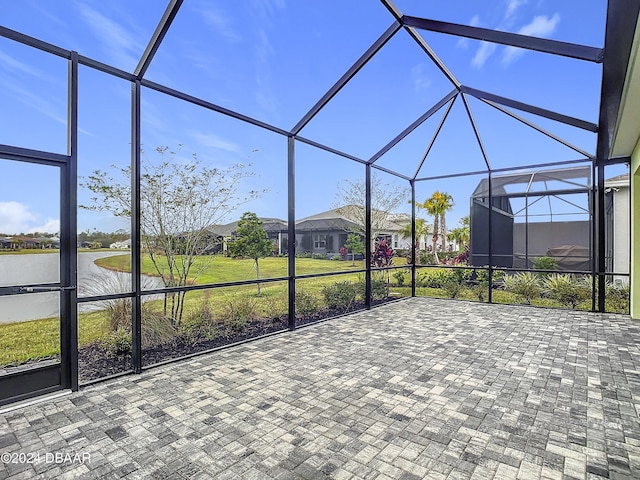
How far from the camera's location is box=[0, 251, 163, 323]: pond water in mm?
2947

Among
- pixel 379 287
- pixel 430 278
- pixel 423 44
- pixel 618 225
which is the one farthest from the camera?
pixel 430 278

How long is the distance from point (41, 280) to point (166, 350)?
156cm

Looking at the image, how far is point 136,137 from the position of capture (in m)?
3.61

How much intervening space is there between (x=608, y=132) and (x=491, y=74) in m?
1.75

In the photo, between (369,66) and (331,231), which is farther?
(331,231)

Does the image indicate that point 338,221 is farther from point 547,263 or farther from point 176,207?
point 547,263

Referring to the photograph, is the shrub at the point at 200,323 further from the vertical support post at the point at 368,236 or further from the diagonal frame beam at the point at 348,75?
the vertical support post at the point at 368,236

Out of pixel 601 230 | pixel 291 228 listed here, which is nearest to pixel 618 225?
pixel 601 230

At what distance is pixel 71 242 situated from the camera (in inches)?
126

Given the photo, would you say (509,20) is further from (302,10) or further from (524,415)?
(524,415)

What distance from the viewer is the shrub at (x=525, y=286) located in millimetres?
7680

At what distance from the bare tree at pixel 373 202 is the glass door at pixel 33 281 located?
5156 millimetres

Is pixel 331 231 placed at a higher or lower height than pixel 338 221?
lower

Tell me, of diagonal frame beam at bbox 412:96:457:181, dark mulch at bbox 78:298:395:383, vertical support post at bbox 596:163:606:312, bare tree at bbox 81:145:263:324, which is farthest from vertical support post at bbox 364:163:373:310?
vertical support post at bbox 596:163:606:312
